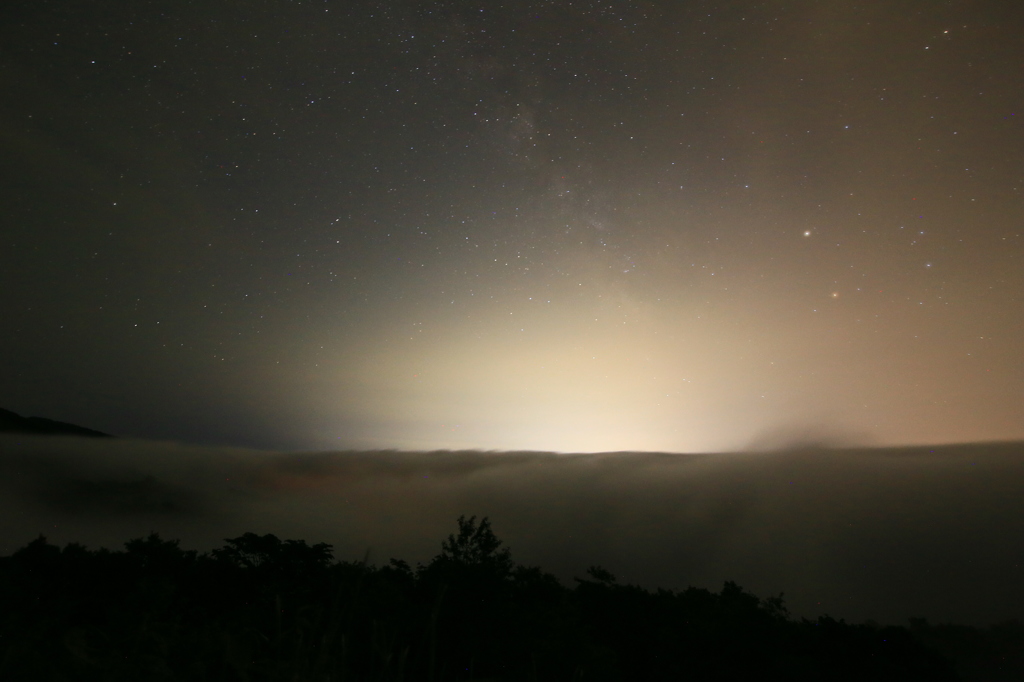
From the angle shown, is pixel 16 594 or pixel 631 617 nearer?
pixel 16 594

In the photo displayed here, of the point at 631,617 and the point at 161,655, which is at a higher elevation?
the point at 161,655

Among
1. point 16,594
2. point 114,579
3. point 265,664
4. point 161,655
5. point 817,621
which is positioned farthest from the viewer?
point 817,621

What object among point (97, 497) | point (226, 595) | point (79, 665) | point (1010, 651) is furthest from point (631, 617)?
point (97, 497)

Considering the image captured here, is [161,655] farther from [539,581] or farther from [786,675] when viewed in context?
[539,581]

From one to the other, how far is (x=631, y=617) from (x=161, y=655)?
3030 cm

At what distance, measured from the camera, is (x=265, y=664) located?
6.44 ft

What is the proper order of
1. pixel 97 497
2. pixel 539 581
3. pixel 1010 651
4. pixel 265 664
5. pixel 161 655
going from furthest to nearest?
pixel 97 497, pixel 1010 651, pixel 539 581, pixel 161 655, pixel 265 664

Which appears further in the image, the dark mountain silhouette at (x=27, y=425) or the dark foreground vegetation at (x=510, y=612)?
the dark mountain silhouette at (x=27, y=425)

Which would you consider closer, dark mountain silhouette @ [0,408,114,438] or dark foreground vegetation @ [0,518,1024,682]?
dark foreground vegetation @ [0,518,1024,682]

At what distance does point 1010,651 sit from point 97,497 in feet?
813

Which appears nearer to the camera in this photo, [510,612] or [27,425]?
[510,612]

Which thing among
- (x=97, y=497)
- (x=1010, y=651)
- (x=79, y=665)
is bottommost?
(x=1010, y=651)

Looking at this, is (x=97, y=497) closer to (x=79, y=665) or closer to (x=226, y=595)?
(x=226, y=595)

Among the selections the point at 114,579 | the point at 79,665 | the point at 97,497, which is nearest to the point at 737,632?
the point at 79,665
